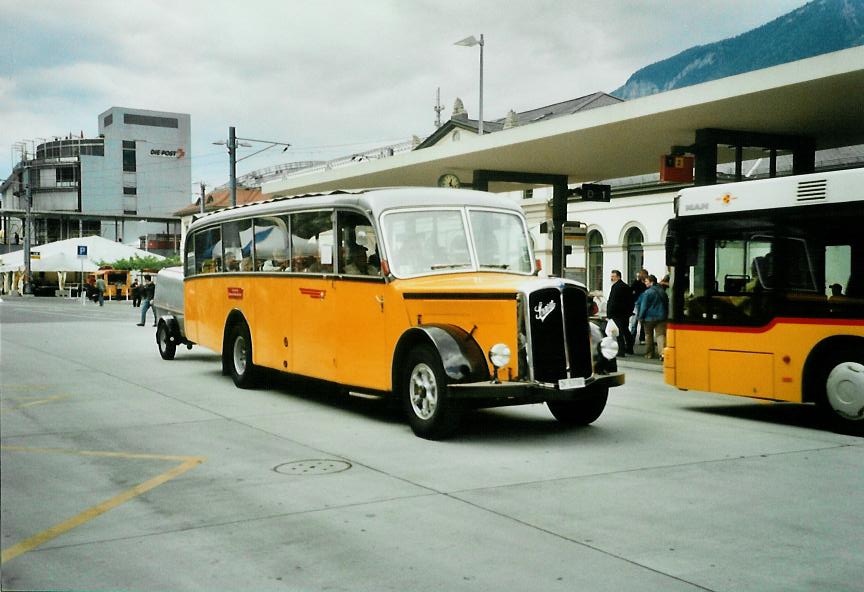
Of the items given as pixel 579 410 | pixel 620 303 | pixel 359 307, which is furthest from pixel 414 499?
pixel 620 303

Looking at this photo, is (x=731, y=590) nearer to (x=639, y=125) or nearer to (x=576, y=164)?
(x=639, y=125)

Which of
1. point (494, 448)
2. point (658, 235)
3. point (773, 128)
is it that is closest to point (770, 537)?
point (494, 448)

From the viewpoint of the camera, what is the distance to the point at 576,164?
23.6 meters

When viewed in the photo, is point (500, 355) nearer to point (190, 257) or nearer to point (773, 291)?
point (773, 291)

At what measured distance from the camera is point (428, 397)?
924cm

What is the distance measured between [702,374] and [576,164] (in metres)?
13.0

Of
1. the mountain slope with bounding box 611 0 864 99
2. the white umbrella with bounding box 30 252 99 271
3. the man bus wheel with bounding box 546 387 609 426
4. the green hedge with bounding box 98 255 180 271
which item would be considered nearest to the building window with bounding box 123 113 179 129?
the man bus wheel with bounding box 546 387 609 426

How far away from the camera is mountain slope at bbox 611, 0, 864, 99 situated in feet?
565

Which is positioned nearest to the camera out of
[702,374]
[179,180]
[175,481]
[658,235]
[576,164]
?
[175,481]

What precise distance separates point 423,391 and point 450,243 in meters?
1.96

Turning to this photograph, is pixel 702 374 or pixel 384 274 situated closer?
pixel 384 274

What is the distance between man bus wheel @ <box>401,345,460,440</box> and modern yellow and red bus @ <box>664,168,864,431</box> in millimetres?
3902

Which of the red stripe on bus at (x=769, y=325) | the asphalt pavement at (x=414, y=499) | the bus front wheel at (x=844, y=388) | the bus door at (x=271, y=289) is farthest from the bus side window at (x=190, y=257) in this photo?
the bus front wheel at (x=844, y=388)

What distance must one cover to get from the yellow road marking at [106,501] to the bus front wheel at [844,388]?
6.68 meters
